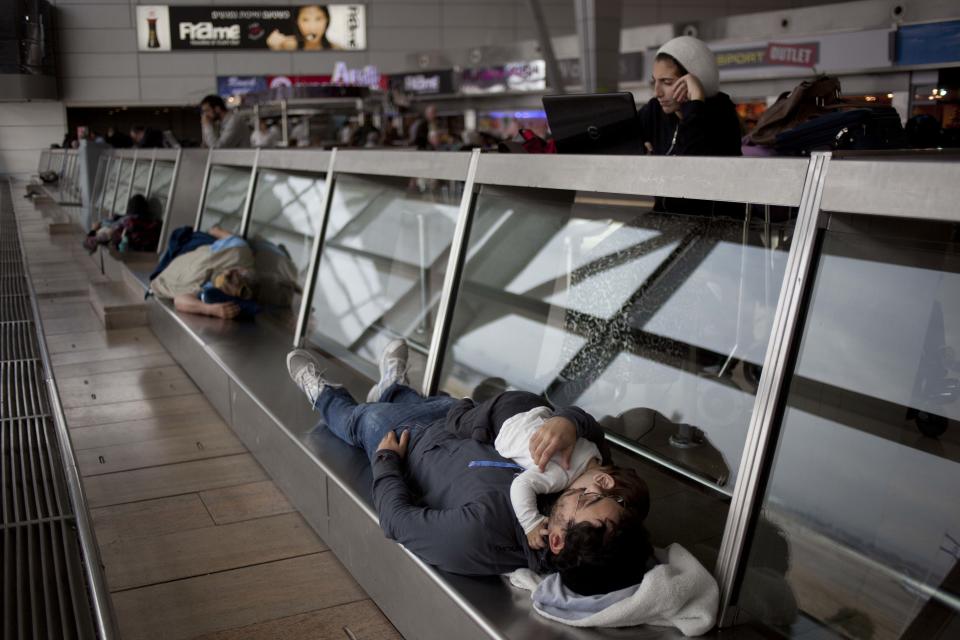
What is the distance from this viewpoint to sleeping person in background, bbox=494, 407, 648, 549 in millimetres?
2176

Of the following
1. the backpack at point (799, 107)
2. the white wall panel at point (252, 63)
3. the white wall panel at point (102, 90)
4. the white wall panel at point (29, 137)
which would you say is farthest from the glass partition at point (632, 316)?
the white wall panel at point (29, 137)

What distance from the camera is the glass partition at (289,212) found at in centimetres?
535

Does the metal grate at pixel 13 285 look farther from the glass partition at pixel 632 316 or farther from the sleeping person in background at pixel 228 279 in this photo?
the glass partition at pixel 632 316

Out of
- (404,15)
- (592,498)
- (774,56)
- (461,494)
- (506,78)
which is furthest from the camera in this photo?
(404,15)

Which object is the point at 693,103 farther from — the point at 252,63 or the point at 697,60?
the point at 252,63

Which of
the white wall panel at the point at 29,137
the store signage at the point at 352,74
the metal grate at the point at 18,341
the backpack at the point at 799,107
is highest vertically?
the store signage at the point at 352,74

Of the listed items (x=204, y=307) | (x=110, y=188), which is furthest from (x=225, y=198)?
(x=110, y=188)

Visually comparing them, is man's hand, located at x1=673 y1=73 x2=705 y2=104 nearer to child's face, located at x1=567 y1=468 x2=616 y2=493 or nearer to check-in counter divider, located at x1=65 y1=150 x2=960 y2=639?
check-in counter divider, located at x1=65 y1=150 x2=960 y2=639

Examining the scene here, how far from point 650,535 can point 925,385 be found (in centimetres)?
82

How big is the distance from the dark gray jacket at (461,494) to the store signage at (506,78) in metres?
20.1

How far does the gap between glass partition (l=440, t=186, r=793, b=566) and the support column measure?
36.4 feet

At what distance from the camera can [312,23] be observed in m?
31.6

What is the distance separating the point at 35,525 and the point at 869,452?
2975 mm

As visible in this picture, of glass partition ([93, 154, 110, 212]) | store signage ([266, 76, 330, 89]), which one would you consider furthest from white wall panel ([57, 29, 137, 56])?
glass partition ([93, 154, 110, 212])
